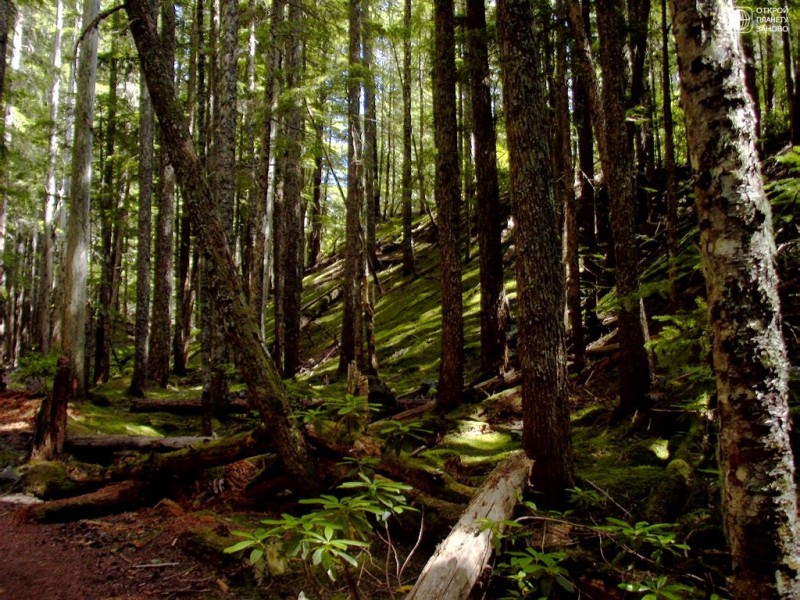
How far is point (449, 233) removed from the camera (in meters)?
9.62

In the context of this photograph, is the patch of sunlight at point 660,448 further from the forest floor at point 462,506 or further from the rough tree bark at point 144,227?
the rough tree bark at point 144,227

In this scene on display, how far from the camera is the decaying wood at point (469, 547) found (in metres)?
3.13

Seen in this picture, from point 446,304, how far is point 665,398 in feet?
12.7

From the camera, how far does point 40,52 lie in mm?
30484

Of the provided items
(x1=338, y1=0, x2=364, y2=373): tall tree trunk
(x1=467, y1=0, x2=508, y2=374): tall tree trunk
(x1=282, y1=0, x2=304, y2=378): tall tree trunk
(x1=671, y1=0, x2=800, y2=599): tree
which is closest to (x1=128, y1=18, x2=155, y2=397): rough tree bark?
(x1=282, y1=0, x2=304, y2=378): tall tree trunk

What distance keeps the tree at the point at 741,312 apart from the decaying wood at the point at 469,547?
149cm

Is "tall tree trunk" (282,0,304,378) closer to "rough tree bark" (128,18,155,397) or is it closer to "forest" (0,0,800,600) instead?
"forest" (0,0,800,600)

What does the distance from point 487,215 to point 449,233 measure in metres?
1.82

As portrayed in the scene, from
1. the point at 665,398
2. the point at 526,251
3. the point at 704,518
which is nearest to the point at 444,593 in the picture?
the point at 704,518

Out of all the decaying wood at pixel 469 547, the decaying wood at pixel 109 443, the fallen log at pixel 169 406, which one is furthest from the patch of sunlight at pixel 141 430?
the decaying wood at pixel 469 547

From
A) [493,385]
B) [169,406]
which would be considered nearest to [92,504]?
[169,406]

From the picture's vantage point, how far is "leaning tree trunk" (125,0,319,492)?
5758mm

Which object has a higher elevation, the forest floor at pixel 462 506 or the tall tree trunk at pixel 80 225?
the tall tree trunk at pixel 80 225

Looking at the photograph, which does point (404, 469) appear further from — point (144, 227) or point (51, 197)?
point (51, 197)
